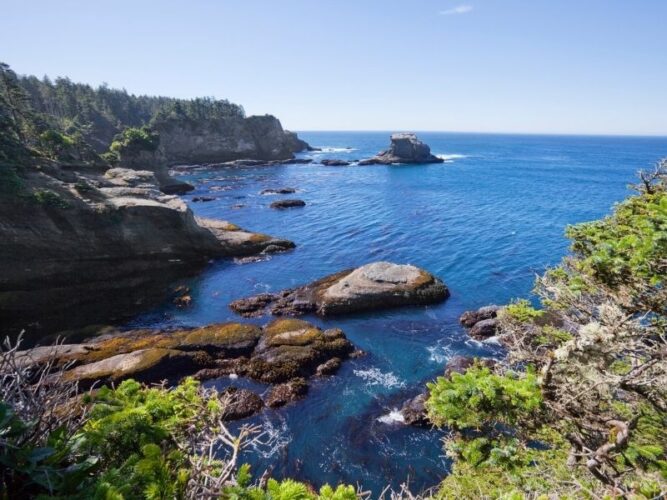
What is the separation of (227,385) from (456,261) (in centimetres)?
3001

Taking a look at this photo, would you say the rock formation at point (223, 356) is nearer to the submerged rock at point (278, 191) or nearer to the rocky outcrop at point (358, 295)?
the rocky outcrop at point (358, 295)

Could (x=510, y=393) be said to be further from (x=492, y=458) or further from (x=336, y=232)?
(x=336, y=232)

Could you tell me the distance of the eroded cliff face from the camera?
132m

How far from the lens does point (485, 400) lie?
9000mm

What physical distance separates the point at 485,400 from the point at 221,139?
14435 cm

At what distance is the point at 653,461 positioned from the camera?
25.3 feet

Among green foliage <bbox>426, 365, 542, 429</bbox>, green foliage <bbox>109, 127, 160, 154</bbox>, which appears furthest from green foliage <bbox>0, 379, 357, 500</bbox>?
green foliage <bbox>109, 127, 160, 154</bbox>

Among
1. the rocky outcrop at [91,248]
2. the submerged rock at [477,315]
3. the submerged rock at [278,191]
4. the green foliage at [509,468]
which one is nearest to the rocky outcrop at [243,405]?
the green foliage at [509,468]

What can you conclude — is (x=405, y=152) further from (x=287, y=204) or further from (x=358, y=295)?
(x=358, y=295)

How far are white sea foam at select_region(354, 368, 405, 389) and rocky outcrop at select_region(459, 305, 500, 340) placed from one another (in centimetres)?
844

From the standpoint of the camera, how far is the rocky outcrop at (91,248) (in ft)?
113

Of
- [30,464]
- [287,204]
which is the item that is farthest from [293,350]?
[287,204]

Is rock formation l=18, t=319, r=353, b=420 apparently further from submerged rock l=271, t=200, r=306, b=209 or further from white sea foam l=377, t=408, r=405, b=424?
submerged rock l=271, t=200, r=306, b=209

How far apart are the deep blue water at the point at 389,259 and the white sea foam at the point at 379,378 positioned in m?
0.07
